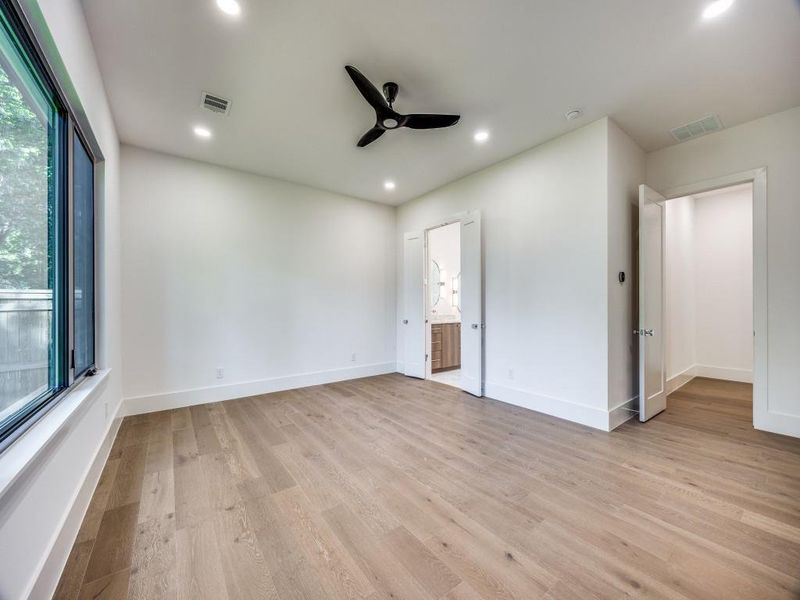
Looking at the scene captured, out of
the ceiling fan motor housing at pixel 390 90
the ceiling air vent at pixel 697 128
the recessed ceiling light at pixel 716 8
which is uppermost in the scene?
the recessed ceiling light at pixel 716 8

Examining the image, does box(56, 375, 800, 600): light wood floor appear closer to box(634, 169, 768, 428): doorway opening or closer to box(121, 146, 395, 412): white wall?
box(121, 146, 395, 412): white wall

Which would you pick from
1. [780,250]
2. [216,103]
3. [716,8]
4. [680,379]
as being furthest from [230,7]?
[680,379]

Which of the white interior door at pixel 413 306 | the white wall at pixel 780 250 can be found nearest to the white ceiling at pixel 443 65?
the white wall at pixel 780 250

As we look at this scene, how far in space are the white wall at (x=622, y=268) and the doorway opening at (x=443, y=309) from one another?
205 centimetres

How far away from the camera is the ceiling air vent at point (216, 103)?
2.66 meters

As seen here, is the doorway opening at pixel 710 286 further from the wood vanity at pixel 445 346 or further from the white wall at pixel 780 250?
the wood vanity at pixel 445 346

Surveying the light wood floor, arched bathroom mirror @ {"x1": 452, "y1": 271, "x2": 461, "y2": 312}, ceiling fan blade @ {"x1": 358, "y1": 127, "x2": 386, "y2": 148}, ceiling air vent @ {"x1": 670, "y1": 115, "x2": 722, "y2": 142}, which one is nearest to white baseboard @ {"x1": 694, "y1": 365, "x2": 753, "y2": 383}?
the light wood floor

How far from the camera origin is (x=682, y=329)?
15.9 feet

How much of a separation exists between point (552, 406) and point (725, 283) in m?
4.14

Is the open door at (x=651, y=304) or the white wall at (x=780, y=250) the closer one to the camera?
the white wall at (x=780, y=250)

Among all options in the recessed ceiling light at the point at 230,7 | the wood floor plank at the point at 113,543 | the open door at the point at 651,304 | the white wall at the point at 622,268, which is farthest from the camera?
the open door at the point at 651,304

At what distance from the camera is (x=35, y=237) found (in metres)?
1.53

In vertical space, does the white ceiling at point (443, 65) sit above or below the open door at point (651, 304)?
above

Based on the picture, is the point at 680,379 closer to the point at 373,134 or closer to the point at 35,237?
the point at 373,134
